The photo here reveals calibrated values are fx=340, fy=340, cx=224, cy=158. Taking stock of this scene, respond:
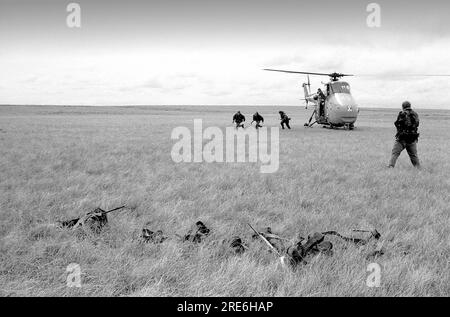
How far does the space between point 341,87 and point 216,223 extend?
24158mm

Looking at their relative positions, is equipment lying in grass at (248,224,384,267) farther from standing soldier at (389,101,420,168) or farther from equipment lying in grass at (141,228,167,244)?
standing soldier at (389,101,420,168)

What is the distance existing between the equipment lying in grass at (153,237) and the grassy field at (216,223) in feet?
0.49

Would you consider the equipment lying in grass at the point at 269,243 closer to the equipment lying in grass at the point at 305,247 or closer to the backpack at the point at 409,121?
the equipment lying in grass at the point at 305,247

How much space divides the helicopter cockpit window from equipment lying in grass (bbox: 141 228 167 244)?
80.9 feet

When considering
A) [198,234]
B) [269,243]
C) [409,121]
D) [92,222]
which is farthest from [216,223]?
[409,121]

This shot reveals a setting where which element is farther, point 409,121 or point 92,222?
point 409,121

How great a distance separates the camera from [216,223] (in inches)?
201

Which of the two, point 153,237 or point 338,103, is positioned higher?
point 338,103

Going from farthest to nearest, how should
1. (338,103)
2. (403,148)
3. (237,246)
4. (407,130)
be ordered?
(338,103)
(403,148)
(407,130)
(237,246)

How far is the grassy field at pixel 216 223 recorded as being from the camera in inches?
128

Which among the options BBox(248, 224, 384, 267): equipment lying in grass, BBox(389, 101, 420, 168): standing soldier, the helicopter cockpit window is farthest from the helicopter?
BBox(248, 224, 384, 267): equipment lying in grass

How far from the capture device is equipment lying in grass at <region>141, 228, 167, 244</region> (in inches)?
169

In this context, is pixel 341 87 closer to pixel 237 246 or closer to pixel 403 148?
pixel 403 148
